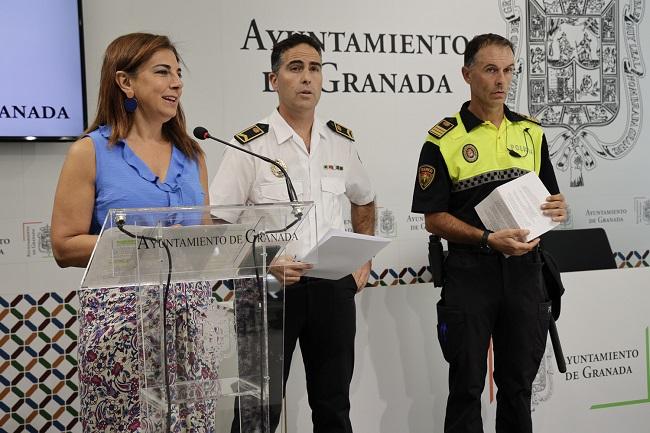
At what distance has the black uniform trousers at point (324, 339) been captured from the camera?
9.25 ft

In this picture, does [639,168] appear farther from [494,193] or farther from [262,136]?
[262,136]

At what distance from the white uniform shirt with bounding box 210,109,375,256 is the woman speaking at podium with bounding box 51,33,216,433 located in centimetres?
59

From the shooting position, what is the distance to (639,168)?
4.44m

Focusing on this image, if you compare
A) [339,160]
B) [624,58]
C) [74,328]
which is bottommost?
[74,328]

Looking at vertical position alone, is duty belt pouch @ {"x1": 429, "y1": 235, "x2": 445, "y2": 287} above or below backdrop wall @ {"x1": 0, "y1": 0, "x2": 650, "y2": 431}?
below

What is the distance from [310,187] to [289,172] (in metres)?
0.10

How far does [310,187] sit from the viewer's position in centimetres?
297

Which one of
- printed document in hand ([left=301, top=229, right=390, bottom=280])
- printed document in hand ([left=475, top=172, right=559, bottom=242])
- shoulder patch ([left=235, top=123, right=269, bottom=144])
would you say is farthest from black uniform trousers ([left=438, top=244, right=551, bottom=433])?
shoulder patch ([left=235, top=123, right=269, bottom=144])

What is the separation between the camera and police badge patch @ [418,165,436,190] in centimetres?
304

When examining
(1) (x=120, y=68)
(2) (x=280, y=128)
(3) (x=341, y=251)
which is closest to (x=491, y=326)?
(3) (x=341, y=251)

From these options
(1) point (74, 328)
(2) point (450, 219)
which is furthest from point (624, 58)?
(1) point (74, 328)

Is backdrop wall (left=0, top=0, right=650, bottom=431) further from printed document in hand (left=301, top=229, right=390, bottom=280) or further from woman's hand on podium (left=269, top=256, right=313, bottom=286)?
woman's hand on podium (left=269, top=256, right=313, bottom=286)

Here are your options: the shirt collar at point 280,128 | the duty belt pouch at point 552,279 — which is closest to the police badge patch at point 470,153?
the duty belt pouch at point 552,279

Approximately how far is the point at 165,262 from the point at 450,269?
5.36ft
